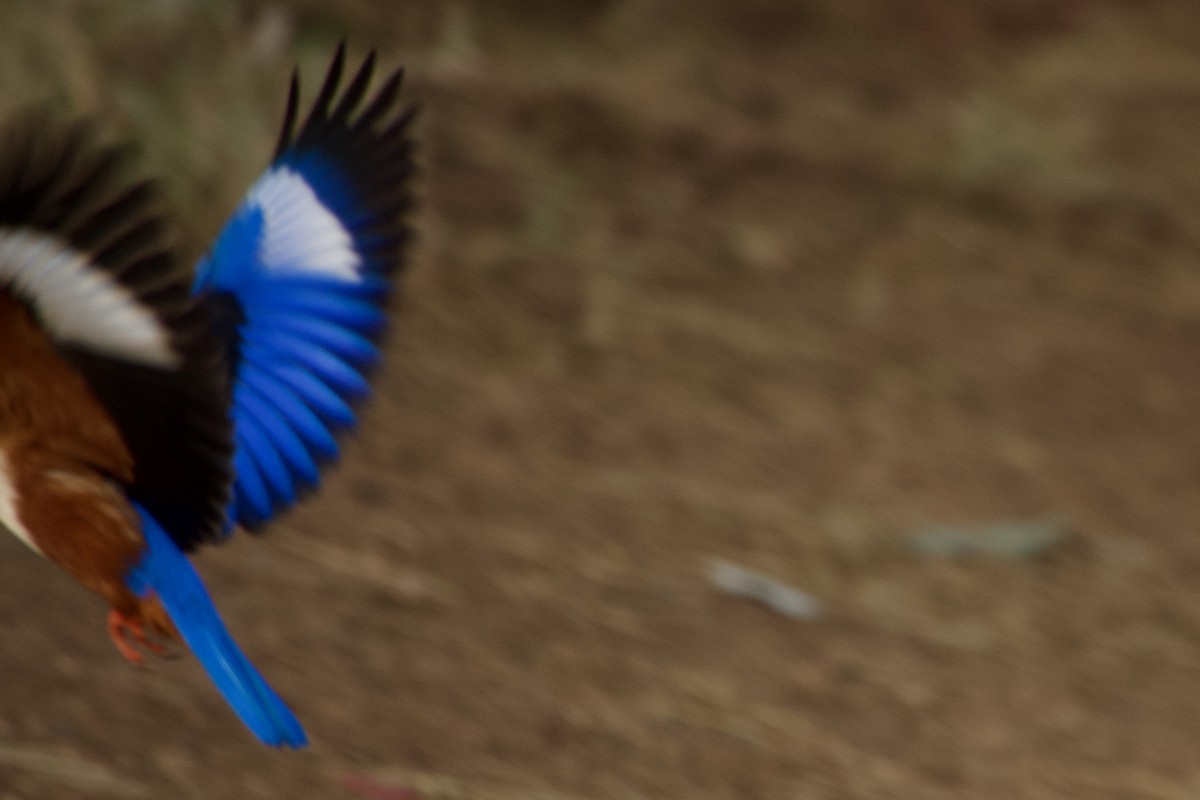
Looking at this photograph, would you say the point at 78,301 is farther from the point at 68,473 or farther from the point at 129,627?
the point at 129,627

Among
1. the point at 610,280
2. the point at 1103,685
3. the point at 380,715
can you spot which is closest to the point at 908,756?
the point at 1103,685

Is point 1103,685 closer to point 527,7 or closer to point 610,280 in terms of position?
point 610,280

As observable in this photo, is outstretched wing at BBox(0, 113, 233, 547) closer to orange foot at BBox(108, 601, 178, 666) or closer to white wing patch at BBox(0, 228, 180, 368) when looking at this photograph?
white wing patch at BBox(0, 228, 180, 368)

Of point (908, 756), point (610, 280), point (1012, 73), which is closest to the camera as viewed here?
point (908, 756)

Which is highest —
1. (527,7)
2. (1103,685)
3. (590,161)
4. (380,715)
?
(527,7)

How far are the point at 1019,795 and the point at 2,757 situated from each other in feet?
5.71

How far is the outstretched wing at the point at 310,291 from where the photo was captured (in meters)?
2.54

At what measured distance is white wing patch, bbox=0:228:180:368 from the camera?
1892 mm

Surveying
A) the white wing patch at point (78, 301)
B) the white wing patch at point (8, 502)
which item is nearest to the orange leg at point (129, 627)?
the white wing patch at point (8, 502)

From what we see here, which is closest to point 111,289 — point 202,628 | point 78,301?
point 78,301

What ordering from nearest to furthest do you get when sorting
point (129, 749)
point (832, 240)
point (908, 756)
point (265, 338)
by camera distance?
1. point (265, 338)
2. point (129, 749)
3. point (908, 756)
4. point (832, 240)

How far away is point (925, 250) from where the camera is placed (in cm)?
648

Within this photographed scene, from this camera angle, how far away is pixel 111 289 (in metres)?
1.94

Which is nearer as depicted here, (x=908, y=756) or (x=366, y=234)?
(x=366, y=234)
